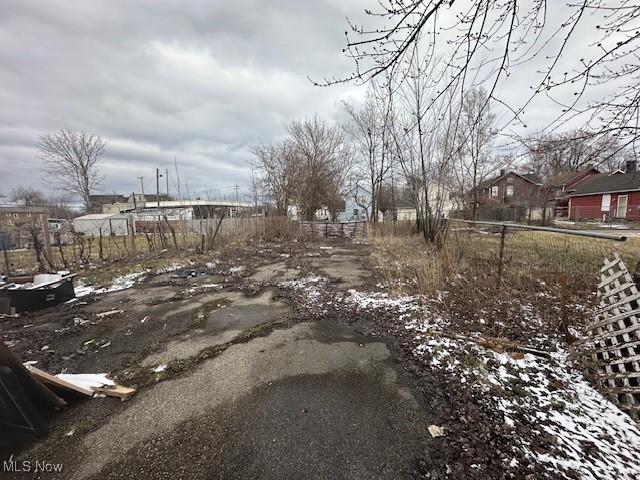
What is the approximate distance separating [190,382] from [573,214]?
36312 mm

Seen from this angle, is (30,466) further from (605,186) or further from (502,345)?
(605,186)

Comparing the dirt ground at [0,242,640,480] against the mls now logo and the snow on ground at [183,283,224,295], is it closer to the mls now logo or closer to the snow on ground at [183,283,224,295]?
the mls now logo

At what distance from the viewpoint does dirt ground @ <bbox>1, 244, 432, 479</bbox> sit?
1676 mm

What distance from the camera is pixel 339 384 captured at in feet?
8.00

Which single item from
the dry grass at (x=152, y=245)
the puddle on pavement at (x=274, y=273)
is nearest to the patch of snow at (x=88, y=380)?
the puddle on pavement at (x=274, y=273)

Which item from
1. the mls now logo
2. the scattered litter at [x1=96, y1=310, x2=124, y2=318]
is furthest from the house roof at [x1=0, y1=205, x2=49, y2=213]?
the mls now logo

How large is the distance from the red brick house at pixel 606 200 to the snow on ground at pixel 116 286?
32.2 meters

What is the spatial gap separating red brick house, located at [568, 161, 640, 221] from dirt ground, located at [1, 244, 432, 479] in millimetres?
29948

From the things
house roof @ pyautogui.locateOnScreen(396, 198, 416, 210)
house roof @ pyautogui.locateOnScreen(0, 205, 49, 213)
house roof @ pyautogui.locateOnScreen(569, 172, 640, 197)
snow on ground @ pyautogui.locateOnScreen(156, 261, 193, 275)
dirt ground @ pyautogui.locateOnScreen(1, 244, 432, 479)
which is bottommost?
dirt ground @ pyautogui.locateOnScreen(1, 244, 432, 479)

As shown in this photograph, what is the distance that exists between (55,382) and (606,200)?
36.9m

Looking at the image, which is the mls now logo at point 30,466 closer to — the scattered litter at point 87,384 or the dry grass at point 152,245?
the scattered litter at point 87,384

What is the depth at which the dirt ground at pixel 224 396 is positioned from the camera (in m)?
1.68

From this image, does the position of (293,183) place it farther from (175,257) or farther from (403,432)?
(403,432)

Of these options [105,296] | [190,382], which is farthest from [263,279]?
[190,382]
